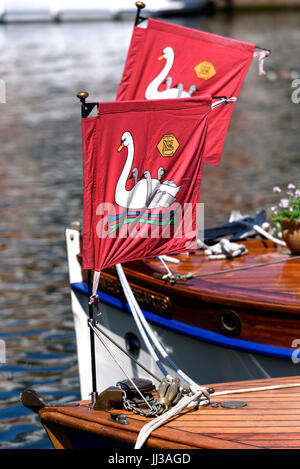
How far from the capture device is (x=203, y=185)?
2489cm

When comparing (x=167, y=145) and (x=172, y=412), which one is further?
(x=167, y=145)

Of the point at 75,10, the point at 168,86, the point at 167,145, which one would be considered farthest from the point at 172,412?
the point at 75,10

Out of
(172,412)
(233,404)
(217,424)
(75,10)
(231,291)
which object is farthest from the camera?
(75,10)

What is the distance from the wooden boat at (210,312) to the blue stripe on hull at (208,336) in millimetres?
11

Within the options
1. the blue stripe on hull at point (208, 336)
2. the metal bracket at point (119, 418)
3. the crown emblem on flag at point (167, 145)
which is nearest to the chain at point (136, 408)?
the metal bracket at point (119, 418)

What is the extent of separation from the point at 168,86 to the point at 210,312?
3.69m

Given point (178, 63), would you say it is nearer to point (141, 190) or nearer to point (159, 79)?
point (159, 79)

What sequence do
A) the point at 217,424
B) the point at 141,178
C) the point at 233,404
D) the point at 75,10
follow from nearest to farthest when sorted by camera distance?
the point at 217,424 → the point at 233,404 → the point at 141,178 → the point at 75,10

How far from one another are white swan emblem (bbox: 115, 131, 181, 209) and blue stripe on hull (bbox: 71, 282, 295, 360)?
199cm

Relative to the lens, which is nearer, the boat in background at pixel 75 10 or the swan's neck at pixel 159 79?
the swan's neck at pixel 159 79

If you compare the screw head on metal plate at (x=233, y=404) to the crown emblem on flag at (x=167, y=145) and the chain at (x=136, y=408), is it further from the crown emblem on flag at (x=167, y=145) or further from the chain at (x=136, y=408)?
the crown emblem on flag at (x=167, y=145)

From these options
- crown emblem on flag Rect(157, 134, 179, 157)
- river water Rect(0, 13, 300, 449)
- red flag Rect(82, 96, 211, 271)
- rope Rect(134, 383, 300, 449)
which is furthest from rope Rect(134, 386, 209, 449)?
river water Rect(0, 13, 300, 449)

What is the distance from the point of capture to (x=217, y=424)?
25.3 ft

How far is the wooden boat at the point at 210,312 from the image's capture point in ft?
32.2
